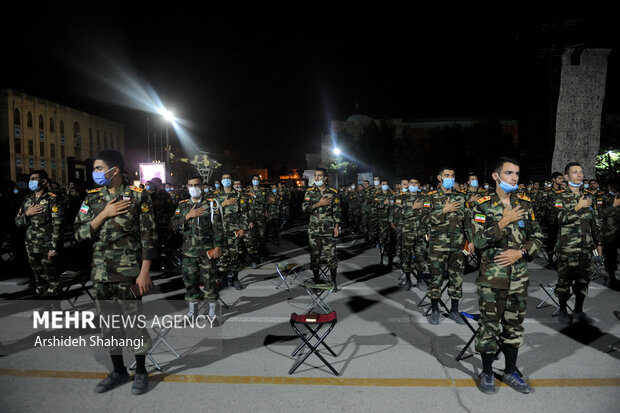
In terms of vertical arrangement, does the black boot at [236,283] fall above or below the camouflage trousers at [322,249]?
below

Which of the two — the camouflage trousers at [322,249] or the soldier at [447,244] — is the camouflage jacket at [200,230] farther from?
the soldier at [447,244]

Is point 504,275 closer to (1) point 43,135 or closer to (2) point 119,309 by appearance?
(2) point 119,309

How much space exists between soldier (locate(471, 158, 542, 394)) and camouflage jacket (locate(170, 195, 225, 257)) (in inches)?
150

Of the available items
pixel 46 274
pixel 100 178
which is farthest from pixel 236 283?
pixel 100 178

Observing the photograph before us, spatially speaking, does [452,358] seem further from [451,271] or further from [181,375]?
[181,375]

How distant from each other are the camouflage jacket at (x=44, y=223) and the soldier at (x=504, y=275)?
20.3 ft

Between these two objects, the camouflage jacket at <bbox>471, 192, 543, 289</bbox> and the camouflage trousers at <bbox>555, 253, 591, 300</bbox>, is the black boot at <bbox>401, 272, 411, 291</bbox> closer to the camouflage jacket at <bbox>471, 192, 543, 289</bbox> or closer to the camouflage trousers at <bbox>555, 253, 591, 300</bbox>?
the camouflage trousers at <bbox>555, 253, 591, 300</bbox>

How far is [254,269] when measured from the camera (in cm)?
1114

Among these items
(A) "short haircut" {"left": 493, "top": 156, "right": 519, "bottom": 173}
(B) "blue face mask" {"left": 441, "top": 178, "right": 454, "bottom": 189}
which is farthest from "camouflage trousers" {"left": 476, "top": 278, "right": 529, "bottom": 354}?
(B) "blue face mask" {"left": 441, "top": 178, "right": 454, "bottom": 189}

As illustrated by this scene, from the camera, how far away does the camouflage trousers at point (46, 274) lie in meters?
6.79

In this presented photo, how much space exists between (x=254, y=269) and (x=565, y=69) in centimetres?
1856

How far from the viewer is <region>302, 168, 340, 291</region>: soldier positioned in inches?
345

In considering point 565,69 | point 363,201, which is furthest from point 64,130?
point 565,69

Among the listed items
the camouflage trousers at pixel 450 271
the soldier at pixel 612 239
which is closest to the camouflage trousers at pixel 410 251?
the camouflage trousers at pixel 450 271
